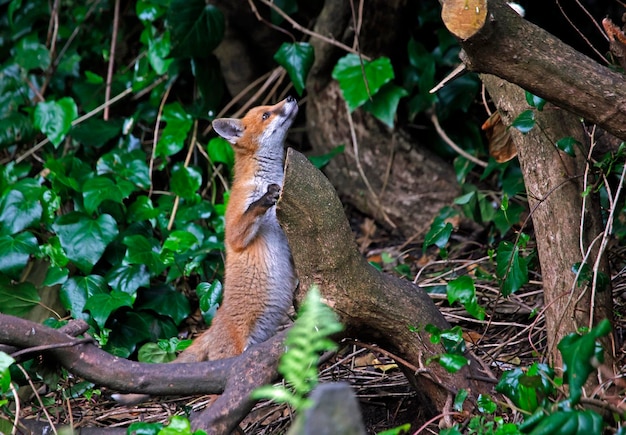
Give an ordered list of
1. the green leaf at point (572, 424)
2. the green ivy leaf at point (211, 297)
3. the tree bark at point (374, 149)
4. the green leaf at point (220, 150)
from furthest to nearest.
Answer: the green leaf at point (220, 150) → the tree bark at point (374, 149) → the green ivy leaf at point (211, 297) → the green leaf at point (572, 424)

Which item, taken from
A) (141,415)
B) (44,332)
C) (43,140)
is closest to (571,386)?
(44,332)

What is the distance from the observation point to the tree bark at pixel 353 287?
351cm

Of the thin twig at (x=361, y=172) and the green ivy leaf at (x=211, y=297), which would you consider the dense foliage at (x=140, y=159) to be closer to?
the green ivy leaf at (x=211, y=297)

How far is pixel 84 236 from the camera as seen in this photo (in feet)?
20.3

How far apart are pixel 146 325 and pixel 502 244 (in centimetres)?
313

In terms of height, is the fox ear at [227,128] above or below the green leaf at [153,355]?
above

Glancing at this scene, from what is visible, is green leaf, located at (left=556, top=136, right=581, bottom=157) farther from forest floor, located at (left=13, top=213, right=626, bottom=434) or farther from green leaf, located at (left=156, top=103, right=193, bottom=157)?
green leaf, located at (left=156, top=103, right=193, bottom=157)

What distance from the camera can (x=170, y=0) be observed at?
272 inches

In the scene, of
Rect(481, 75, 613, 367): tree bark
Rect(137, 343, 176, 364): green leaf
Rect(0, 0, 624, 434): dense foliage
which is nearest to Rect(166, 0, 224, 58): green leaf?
Rect(0, 0, 624, 434): dense foliage

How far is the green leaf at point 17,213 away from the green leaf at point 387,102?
3185 mm

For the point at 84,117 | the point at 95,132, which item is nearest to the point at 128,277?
the point at 95,132

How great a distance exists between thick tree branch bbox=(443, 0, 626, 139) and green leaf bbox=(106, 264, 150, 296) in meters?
3.79

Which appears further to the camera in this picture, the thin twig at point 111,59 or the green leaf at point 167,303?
Answer: the thin twig at point 111,59

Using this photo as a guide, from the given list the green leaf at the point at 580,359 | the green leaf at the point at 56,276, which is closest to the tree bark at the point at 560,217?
the green leaf at the point at 580,359
